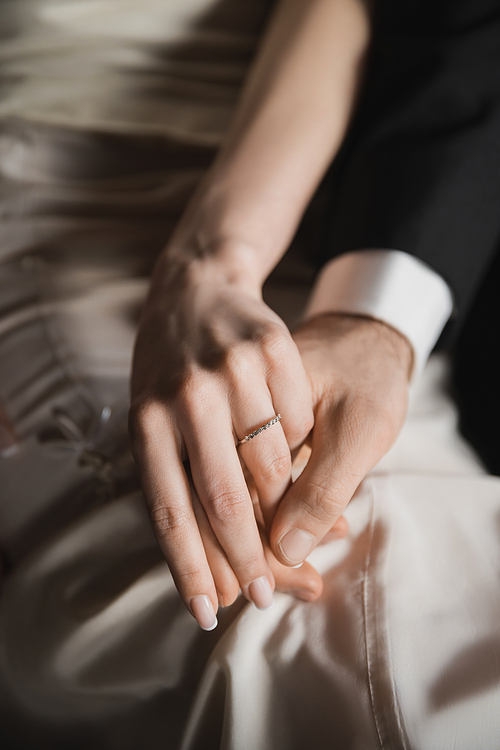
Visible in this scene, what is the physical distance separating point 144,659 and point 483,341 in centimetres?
69

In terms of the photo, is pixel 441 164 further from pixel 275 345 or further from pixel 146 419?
pixel 146 419

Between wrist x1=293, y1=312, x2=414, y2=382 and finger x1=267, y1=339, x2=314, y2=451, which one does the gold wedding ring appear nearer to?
finger x1=267, y1=339, x2=314, y2=451

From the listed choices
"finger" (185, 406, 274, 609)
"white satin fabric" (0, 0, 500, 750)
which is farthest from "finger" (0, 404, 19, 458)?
"finger" (185, 406, 274, 609)

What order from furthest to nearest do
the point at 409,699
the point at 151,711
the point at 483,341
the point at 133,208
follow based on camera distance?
the point at 133,208
the point at 483,341
the point at 151,711
the point at 409,699

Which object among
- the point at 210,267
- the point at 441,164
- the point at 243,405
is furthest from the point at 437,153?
the point at 243,405

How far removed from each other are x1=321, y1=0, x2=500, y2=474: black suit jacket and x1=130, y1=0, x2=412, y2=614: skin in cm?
13

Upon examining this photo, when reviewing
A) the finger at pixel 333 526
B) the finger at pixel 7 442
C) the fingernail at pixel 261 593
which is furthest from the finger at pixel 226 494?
the finger at pixel 7 442

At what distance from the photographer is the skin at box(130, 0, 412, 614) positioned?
21.2 inches

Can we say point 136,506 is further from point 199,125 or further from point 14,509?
point 199,125

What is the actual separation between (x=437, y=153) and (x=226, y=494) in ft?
1.89

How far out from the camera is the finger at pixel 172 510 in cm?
53

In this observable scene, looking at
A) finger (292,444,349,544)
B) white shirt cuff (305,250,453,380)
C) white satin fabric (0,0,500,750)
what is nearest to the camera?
white satin fabric (0,0,500,750)

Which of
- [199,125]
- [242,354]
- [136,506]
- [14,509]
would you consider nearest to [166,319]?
[242,354]

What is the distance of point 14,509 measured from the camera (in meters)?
0.75
